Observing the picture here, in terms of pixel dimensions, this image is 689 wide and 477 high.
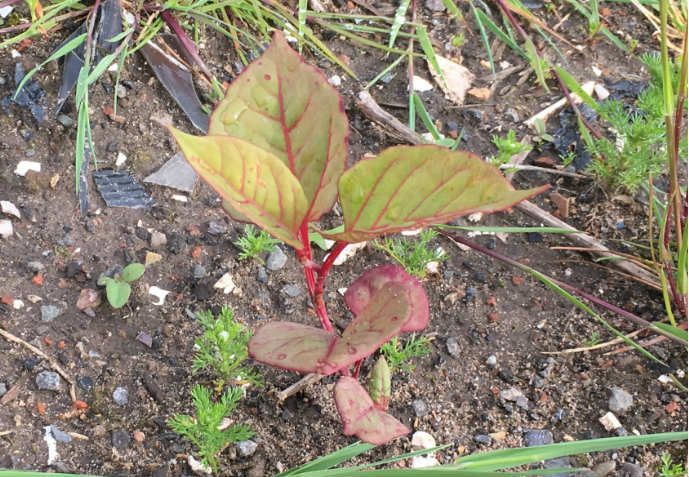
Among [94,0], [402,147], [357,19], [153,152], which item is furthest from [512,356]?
[94,0]

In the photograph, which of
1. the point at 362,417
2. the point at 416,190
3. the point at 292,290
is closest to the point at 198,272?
the point at 292,290

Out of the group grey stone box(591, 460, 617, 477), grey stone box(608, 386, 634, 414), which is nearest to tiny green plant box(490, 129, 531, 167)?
grey stone box(608, 386, 634, 414)

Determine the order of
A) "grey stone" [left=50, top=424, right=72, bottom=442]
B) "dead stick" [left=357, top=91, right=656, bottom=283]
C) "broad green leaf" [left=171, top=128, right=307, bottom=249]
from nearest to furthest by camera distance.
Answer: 1. "broad green leaf" [left=171, top=128, right=307, bottom=249]
2. "grey stone" [left=50, top=424, right=72, bottom=442]
3. "dead stick" [left=357, top=91, right=656, bottom=283]

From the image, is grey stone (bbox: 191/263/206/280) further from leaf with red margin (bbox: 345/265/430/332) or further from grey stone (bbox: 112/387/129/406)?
leaf with red margin (bbox: 345/265/430/332)

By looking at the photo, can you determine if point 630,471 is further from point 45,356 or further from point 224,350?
point 45,356

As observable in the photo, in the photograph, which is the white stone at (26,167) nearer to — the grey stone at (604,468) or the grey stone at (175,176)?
the grey stone at (175,176)

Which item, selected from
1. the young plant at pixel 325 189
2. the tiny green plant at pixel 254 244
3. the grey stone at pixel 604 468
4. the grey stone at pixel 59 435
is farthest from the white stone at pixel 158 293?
the grey stone at pixel 604 468
